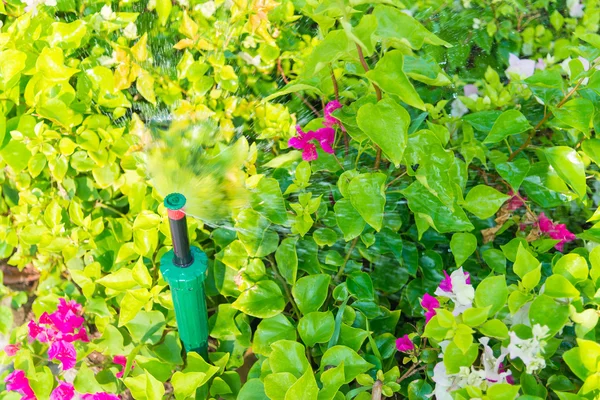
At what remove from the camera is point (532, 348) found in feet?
2.89

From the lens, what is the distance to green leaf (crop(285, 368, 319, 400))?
0.91 metres

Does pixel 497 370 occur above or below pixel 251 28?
below

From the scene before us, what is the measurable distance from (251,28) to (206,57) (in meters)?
0.15

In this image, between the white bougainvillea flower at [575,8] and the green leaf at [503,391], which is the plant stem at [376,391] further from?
the white bougainvillea flower at [575,8]

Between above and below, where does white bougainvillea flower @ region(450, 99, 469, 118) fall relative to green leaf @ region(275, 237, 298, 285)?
above

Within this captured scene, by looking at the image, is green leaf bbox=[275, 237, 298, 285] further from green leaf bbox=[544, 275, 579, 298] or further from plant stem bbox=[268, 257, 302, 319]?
green leaf bbox=[544, 275, 579, 298]

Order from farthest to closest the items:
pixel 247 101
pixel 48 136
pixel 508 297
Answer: pixel 247 101
pixel 48 136
pixel 508 297

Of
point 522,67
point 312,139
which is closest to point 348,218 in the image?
point 312,139

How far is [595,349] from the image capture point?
84 centimetres

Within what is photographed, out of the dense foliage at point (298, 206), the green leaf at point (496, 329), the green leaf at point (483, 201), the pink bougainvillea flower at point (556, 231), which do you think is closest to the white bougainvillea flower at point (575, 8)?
the dense foliage at point (298, 206)

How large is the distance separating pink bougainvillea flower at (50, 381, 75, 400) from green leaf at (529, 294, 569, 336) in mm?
1035

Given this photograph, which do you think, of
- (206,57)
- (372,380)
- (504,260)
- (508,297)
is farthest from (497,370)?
(206,57)

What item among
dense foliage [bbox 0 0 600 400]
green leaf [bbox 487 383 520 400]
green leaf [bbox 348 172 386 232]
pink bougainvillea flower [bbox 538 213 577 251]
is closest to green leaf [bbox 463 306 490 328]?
dense foliage [bbox 0 0 600 400]

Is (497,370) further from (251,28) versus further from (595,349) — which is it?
(251,28)
